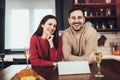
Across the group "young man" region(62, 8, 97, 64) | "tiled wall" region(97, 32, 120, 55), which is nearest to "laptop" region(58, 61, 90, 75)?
"young man" region(62, 8, 97, 64)

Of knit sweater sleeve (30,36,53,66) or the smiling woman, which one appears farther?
the smiling woman

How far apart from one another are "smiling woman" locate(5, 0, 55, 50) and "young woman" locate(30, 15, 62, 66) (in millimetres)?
2588

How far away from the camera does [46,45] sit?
6.92ft

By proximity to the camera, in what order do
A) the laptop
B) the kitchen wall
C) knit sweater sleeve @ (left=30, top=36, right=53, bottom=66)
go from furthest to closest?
the kitchen wall < knit sweater sleeve @ (left=30, top=36, right=53, bottom=66) < the laptop

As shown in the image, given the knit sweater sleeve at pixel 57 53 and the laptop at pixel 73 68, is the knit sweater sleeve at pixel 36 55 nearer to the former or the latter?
the knit sweater sleeve at pixel 57 53

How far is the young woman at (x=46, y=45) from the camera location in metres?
2.08

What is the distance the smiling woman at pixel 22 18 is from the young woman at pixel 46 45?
8.49ft

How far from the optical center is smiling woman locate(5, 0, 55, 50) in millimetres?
4668

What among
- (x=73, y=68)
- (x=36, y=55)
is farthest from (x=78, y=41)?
(x=73, y=68)

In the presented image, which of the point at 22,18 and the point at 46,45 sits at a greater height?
the point at 22,18

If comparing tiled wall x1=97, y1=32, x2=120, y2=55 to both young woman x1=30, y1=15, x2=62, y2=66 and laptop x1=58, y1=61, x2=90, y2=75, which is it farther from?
laptop x1=58, y1=61, x2=90, y2=75

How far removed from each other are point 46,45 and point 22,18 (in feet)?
8.97

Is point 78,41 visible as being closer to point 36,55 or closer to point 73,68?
point 36,55

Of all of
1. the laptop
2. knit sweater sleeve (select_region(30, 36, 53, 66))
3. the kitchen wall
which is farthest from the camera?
the kitchen wall
